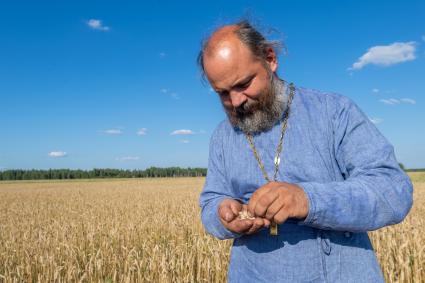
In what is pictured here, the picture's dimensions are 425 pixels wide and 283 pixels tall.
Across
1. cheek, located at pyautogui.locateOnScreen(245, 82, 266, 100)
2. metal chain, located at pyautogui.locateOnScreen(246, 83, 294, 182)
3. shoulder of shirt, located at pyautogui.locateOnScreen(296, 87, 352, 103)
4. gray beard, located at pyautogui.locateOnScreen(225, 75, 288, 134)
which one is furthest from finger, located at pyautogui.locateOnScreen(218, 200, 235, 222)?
shoulder of shirt, located at pyautogui.locateOnScreen(296, 87, 352, 103)

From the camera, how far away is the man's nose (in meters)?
2.00

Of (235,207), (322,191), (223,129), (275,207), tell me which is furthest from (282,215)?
(223,129)

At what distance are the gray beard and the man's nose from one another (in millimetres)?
42

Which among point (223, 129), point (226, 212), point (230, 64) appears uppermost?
point (230, 64)

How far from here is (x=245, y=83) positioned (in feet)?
6.45

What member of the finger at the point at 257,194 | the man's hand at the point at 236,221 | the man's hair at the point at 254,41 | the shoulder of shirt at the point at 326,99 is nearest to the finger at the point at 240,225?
the man's hand at the point at 236,221

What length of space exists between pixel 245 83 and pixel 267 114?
19cm

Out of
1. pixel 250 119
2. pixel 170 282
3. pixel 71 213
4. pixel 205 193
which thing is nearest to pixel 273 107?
pixel 250 119

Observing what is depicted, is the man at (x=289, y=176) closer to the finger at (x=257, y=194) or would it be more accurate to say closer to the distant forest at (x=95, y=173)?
the finger at (x=257, y=194)

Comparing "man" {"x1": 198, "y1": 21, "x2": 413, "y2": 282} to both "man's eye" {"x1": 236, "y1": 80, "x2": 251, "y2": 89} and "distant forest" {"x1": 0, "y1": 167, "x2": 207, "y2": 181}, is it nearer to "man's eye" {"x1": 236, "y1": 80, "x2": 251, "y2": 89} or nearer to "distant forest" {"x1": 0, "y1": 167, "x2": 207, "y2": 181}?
"man's eye" {"x1": 236, "y1": 80, "x2": 251, "y2": 89}

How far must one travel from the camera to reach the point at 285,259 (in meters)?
1.78

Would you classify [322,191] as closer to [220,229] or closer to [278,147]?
[278,147]

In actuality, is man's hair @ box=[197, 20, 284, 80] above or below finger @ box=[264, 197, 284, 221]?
above

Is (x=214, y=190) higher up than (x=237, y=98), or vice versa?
(x=237, y=98)
